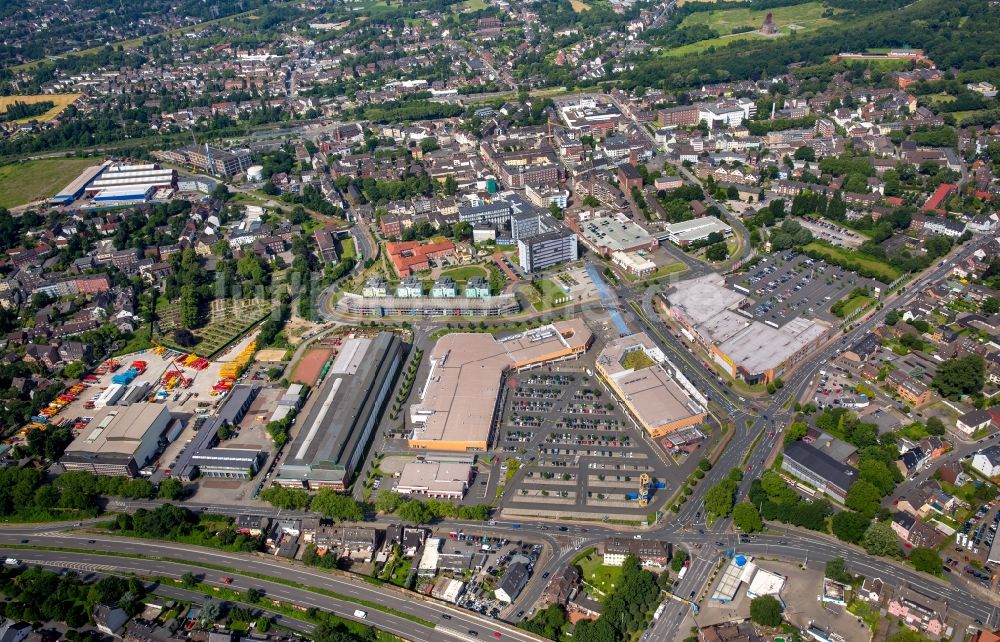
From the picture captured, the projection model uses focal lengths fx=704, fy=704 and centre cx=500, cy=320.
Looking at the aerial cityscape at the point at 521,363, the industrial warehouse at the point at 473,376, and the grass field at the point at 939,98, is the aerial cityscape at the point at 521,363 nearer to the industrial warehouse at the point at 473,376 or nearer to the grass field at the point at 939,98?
the industrial warehouse at the point at 473,376

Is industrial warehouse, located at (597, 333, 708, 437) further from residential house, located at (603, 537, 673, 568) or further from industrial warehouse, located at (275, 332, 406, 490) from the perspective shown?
industrial warehouse, located at (275, 332, 406, 490)

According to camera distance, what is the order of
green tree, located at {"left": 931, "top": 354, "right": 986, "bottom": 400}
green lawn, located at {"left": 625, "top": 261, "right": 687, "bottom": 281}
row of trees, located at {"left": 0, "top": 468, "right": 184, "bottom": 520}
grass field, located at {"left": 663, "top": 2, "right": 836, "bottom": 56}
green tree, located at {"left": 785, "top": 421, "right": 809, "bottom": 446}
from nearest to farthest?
row of trees, located at {"left": 0, "top": 468, "right": 184, "bottom": 520} < green tree, located at {"left": 785, "top": 421, "right": 809, "bottom": 446} < green tree, located at {"left": 931, "top": 354, "right": 986, "bottom": 400} < green lawn, located at {"left": 625, "top": 261, "right": 687, "bottom": 281} < grass field, located at {"left": 663, "top": 2, "right": 836, "bottom": 56}

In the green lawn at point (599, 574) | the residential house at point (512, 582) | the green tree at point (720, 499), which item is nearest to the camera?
the residential house at point (512, 582)

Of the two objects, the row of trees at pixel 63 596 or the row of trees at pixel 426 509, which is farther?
the row of trees at pixel 426 509

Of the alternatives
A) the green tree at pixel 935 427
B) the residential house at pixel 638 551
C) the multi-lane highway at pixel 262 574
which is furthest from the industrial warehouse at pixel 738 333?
the multi-lane highway at pixel 262 574

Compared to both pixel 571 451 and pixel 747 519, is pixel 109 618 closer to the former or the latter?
pixel 571 451

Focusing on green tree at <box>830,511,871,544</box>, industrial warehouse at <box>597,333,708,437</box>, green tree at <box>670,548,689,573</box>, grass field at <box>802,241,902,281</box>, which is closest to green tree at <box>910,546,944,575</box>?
green tree at <box>830,511,871,544</box>
